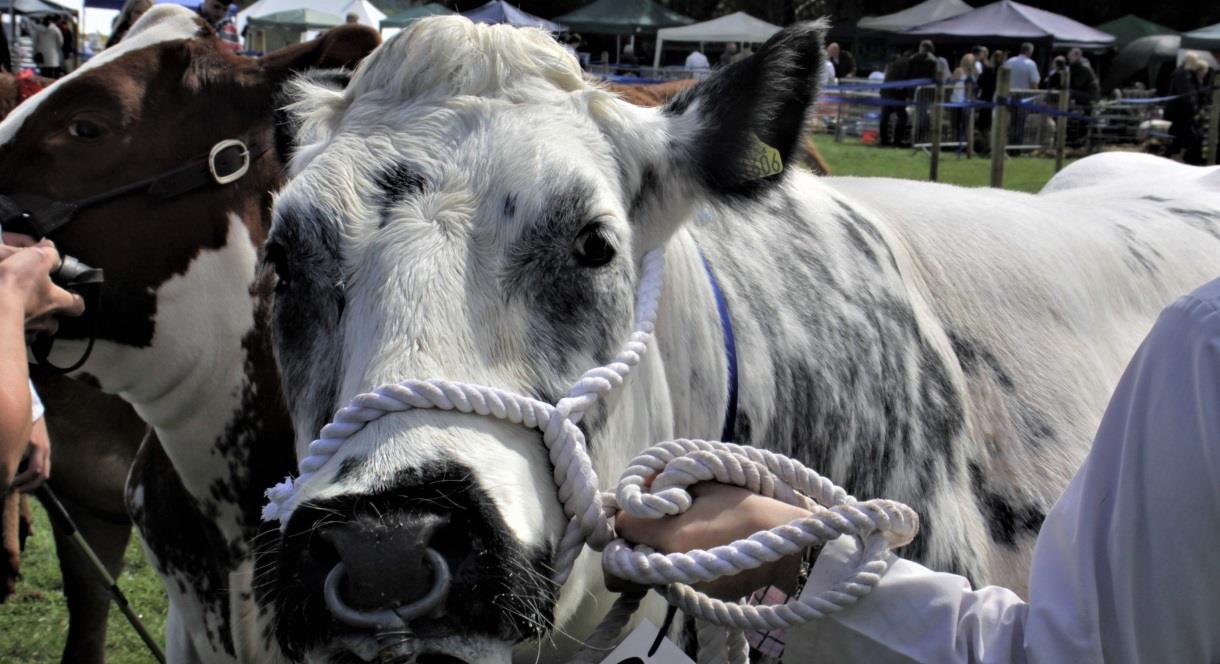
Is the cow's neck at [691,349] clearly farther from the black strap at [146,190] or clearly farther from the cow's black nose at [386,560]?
the black strap at [146,190]

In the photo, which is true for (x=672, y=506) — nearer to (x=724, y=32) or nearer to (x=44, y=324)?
(x=44, y=324)

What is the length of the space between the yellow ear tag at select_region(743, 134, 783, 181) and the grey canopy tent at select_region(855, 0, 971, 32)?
33.1m

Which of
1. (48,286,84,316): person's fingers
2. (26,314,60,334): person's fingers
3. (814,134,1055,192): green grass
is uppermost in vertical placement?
(48,286,84,316): person's fingers

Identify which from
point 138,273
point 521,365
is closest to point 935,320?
point 521,365

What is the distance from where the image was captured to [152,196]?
3.23m

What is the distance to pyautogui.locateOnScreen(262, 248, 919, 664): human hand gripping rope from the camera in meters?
1.45

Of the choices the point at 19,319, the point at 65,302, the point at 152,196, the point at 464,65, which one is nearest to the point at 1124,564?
the point at 464,65

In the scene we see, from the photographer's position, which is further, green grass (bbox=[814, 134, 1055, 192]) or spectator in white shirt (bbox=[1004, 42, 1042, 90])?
spectator in white shirt (bbox=[1004, 42, 1042, 90])

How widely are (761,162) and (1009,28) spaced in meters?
30.8

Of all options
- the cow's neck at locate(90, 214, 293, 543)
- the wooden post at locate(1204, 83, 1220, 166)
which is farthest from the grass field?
the wooden post at locate(1204, 83, 1220, 166)

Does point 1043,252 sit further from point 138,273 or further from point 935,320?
point 138,273

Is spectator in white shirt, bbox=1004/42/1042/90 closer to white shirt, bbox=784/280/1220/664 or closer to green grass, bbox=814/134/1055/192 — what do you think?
green grass, bbox=814/134/1055/192

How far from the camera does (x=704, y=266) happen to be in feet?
7.84

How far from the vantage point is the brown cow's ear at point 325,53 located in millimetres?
3428
